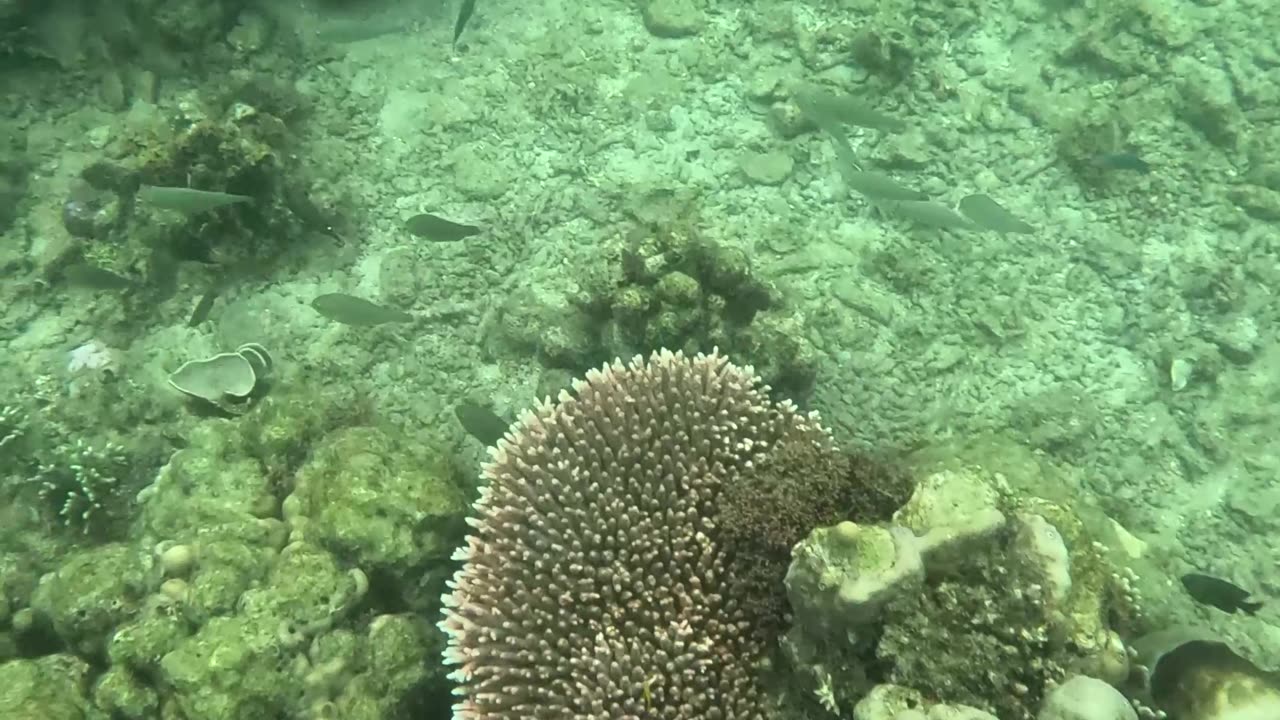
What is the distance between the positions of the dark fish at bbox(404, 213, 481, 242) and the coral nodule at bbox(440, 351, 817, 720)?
1.65 meters

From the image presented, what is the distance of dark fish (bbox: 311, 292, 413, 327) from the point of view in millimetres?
4887

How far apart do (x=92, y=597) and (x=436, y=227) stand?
2.69m

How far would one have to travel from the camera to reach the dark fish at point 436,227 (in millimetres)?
5098

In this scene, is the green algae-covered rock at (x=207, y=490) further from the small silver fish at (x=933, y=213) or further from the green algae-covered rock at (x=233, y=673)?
the small silver fish at (x=933, y=213)

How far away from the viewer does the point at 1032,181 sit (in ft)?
22.5

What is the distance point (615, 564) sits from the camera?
342 centimetres

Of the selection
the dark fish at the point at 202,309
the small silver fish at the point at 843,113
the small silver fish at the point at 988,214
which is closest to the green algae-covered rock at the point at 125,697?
the dark fish at the point at 202,309

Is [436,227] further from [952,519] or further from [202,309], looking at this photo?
[952,519]

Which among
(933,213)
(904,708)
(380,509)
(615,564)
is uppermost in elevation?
(904,708)

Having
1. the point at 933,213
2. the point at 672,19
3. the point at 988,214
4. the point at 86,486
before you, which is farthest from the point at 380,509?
the point at 672,19

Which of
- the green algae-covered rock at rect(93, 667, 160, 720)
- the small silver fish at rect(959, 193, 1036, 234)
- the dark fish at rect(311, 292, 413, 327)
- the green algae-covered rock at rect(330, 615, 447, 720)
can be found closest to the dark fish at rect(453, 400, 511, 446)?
the dark fish at rect(311, 292, 413, 327)

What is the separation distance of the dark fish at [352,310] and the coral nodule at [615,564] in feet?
4.66

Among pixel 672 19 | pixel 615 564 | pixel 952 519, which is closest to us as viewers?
pixel 952 519

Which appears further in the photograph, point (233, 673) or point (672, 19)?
point (672, 19)
